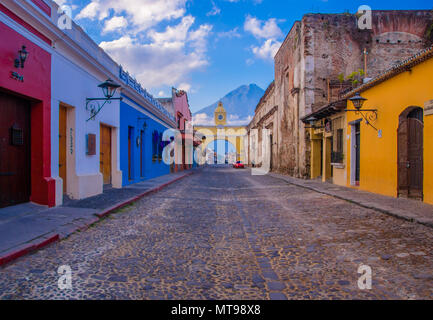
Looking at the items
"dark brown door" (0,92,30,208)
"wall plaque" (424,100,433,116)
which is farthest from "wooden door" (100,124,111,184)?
"wall plaque" (424,100,433,116)

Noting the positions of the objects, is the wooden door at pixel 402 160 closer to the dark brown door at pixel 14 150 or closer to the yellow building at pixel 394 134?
the yellow building at pixel 394 134

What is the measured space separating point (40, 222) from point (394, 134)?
32.2 feet

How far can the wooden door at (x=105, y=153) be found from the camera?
39.9 ft

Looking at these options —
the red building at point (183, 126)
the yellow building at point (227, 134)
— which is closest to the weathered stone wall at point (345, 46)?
the red building at point (183, 126)

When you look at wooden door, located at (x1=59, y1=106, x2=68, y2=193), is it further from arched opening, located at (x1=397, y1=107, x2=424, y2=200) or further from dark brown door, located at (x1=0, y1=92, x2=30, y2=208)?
arched opening, located at (x1=397, y1=107, x2=424, y2=200)

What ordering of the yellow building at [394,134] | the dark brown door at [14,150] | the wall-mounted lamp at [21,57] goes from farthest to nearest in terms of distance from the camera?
the yellow building at [394,134] < the dark brown door at [14,150] < the wall-mounted lamp at [21,57]

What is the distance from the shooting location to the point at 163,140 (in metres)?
24.4

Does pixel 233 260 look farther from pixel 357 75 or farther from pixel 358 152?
pixel 357 75

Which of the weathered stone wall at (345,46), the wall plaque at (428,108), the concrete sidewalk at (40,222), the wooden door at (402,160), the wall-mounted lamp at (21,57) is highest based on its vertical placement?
the weathered stone wall at (345,46)

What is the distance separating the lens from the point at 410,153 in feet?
32.1

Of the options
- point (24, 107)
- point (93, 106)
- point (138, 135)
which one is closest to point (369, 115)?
point (93, 106)

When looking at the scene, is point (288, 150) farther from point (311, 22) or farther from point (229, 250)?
point (229, 250)

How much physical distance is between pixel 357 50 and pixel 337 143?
724 cm

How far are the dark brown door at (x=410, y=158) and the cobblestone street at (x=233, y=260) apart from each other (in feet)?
11.0
